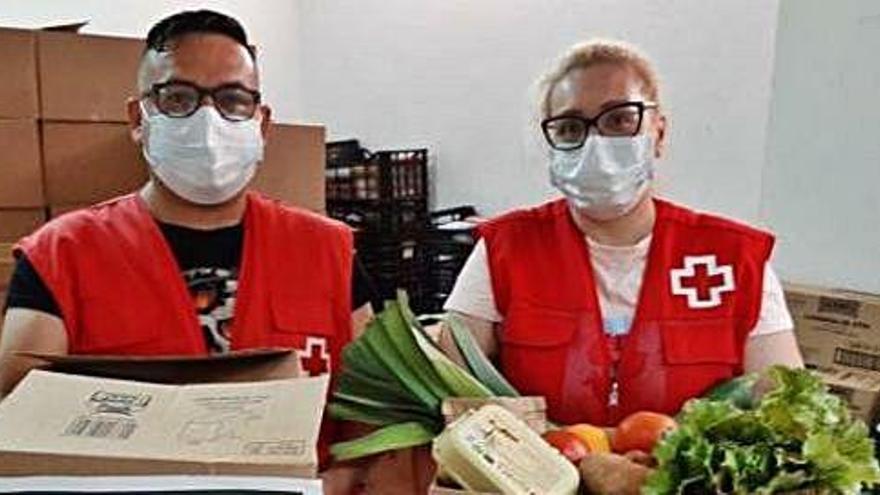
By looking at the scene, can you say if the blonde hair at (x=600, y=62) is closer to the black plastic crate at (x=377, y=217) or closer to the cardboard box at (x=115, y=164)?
the cardboard box at (x=115, y=164)

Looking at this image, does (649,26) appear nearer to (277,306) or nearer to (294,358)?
(277,306)

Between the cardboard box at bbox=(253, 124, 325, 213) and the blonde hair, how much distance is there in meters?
0.97

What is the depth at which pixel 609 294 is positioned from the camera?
57.6 inches

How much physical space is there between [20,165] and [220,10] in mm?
2172

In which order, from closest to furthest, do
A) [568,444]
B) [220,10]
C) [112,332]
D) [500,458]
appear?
[500,458]
[568,444]
[112,332]
[220,10]

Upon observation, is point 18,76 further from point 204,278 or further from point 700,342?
point 700,342

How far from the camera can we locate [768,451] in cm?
86

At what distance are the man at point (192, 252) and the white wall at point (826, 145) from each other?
147 centimetres

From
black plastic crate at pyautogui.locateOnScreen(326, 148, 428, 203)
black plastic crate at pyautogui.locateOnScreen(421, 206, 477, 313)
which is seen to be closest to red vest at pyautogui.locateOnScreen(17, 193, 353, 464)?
black plastic crate at pyautogui.locateOnScreen(421, 206, 477, 313)

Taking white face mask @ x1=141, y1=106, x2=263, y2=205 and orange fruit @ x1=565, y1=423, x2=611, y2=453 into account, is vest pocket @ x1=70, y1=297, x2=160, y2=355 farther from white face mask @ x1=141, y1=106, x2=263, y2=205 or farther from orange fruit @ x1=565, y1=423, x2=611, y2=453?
orange fruit @ x1=565, y1=423, x2=611, y2=453

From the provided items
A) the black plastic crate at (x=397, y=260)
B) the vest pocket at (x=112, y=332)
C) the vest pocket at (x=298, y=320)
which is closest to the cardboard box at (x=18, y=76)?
the vest pocket at (x=112, y=332)

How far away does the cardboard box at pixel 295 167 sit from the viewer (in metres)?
2.31

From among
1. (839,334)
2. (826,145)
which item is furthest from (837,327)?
(826,145)

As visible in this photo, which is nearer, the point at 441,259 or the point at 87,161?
the point at 87,161
